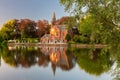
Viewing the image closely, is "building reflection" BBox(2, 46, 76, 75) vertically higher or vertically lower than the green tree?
lower

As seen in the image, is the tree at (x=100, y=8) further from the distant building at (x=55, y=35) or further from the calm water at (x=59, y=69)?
the distant building at (x=55, y=35)

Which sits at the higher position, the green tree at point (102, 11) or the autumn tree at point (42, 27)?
the autumn tree at point (42, 27)

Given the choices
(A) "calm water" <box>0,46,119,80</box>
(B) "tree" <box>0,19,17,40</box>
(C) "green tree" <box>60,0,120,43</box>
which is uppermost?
(B) "tree" <box>0,19,17,40</box>

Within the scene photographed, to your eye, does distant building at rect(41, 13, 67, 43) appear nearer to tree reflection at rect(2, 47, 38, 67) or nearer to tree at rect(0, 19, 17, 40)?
tree at rect(0, 19, 17, 40)

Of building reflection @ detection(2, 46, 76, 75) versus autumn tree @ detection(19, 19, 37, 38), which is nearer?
building reflection @ detection(2, 46, 76, 75)

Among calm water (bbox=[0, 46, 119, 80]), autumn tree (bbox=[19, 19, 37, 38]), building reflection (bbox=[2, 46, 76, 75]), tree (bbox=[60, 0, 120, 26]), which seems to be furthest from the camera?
autumn tree (bbox=[19, 19, 37, 38])

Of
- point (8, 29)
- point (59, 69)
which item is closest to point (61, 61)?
point (59, 69)

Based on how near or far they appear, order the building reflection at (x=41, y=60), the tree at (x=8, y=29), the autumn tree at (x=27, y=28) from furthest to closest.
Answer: the tree at (x=8, y=29) < the autumn tree at (x=27, y=28) < the building reflection at (x=41, y=60)

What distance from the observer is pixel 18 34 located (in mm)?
81625

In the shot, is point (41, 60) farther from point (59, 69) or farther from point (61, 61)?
point (59, 69)

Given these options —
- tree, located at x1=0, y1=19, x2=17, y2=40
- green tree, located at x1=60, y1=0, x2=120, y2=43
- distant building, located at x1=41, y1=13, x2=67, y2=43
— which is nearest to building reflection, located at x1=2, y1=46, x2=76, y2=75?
green tree, located at x1=60, y1=0, x2=120, y2=43

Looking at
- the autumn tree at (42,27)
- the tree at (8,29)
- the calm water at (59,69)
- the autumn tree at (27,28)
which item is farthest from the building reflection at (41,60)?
the tree at (8,29)

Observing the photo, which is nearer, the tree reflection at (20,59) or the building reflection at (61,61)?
the building reflection at (61,61)

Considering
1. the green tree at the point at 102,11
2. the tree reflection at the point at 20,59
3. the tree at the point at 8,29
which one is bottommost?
the tree reflection at the point at 20,59
